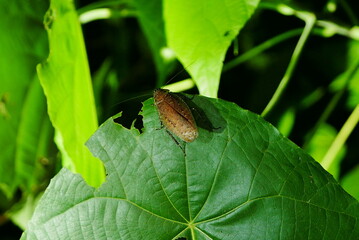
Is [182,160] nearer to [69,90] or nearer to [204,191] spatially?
[204,191]

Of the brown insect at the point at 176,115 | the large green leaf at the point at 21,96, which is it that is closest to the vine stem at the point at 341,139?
the brown insect at the point at 176,115

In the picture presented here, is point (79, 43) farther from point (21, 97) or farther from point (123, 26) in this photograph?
point (123, 26)

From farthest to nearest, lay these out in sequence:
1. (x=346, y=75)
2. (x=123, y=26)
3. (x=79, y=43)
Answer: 1. (x=123, y=26)
2. (x=346, y=75)
3. (x=79, y=43)

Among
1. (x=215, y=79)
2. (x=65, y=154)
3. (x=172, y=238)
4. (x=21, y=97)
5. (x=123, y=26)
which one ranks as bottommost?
(x=172, y=238)

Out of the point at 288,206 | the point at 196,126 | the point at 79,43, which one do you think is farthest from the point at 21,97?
the point at 288,206

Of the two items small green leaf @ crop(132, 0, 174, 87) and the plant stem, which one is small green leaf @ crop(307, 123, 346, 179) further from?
small green leaf @ crop(132, 0, 174, 87)

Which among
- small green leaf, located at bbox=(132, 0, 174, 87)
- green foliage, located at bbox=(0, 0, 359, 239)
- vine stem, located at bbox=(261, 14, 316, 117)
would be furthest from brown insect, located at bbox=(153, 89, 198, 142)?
vine stem, located at bbox=(261, 14, 316, 117)

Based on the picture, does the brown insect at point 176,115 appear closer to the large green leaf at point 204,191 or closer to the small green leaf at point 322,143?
the large green leaf at point 204,191
